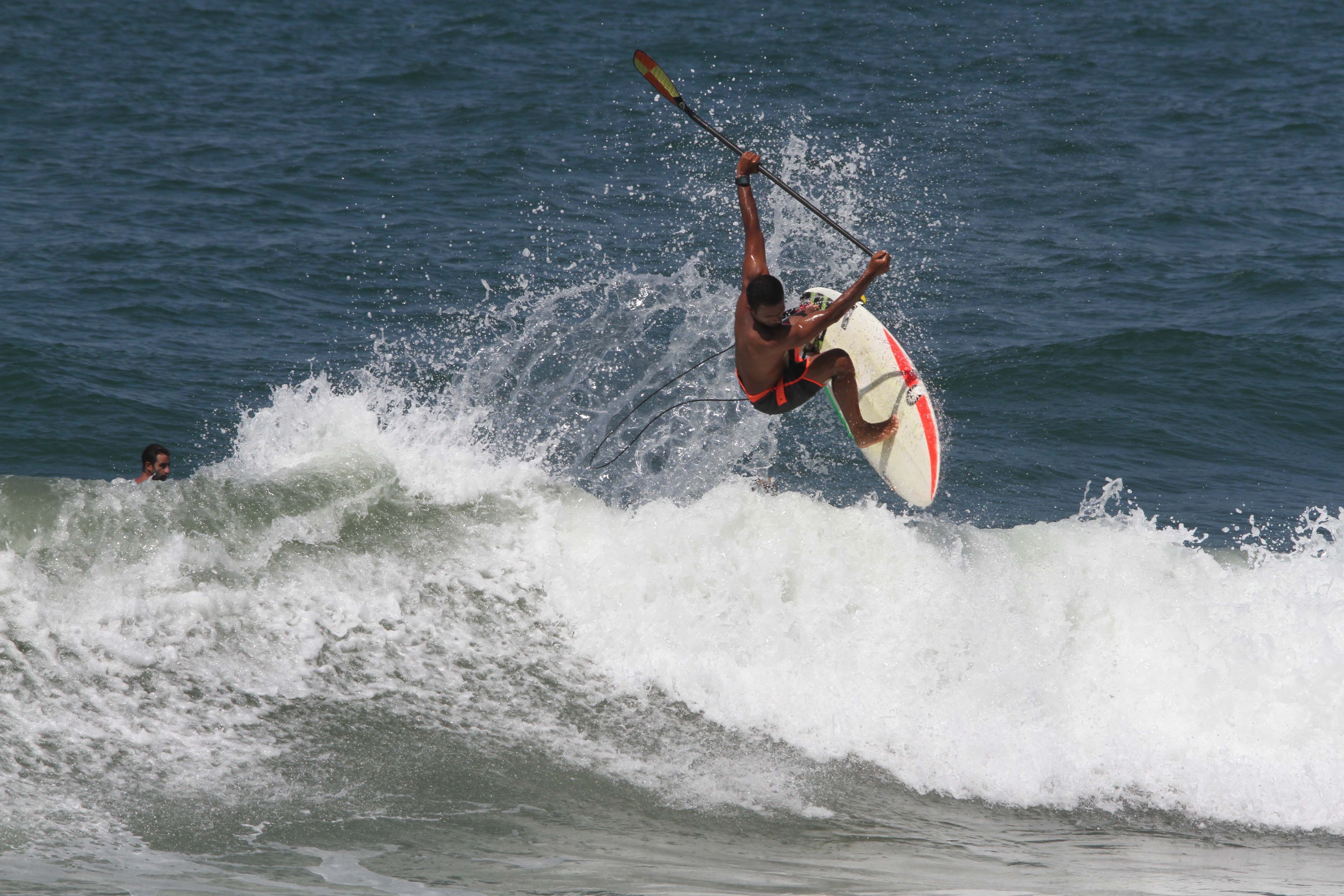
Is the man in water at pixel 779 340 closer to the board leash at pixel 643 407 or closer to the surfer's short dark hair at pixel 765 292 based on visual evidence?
the surfer's short dark hair at pixel 765 292

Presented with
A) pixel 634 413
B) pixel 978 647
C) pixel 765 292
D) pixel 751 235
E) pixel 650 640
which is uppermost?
pixel 751 235

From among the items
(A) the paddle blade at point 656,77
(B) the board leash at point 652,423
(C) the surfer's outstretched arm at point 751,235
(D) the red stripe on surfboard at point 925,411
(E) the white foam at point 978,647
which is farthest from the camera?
(B) the board leash at point 652,423

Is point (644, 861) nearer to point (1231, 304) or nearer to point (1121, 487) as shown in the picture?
point (1121, 487)

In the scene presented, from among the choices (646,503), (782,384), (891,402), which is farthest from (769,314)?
(646,503)

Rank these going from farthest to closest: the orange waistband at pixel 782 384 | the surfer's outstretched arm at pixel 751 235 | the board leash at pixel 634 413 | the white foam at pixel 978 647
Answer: the board leash at pixel 634 413 < the orange waistband at pixel 782 384 < the surfer's outstretched arm at pixel 751 235 < the white foam at pixel 978 647

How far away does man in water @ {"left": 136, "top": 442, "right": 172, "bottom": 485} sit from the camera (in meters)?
7.34

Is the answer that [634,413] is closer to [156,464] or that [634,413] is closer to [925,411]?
[925,411]

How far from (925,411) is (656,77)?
261 cm

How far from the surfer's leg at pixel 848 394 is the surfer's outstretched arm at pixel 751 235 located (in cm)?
69

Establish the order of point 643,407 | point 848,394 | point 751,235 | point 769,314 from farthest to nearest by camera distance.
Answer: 1. point 643,407
2. point 848,394
3. point 751,235
4. point 769,314

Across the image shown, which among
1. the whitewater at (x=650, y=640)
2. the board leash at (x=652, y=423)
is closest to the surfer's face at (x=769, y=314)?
the whitewater at (x=650, y=640)

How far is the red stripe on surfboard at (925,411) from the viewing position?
700cm

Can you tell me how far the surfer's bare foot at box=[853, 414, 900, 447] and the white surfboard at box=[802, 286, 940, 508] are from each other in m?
0.02

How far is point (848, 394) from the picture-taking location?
699cm
